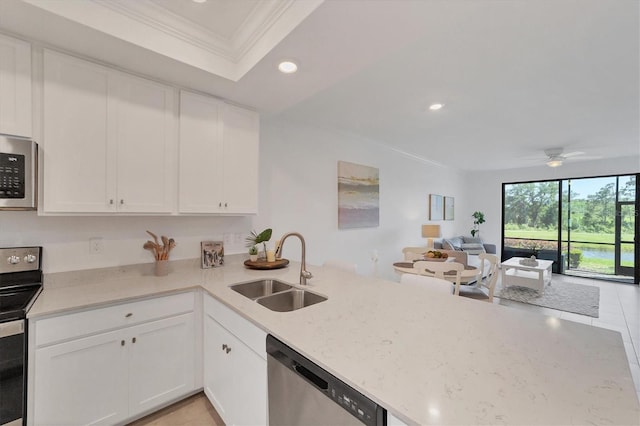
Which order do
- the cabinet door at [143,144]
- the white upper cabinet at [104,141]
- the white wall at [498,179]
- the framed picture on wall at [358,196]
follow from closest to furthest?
the white upper cabinet at [104,141]
the cabinet door at [143,144]
the framed picture on wall at [358,196]
the white wall at [498,179]

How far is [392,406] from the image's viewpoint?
0.70 m

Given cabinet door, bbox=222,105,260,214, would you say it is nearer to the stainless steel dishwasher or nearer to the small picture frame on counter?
the small picture frame on counter

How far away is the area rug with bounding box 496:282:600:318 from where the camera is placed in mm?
4008

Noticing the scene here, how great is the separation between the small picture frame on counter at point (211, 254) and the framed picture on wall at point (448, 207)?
5717mm

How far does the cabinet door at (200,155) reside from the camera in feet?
7.02

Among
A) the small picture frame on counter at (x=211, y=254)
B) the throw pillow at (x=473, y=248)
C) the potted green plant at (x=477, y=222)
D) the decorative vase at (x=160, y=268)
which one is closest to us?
the decorative vase at (x=160, y=268)

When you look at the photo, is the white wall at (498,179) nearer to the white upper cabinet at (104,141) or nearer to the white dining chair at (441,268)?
the white dining chair at (441,268)

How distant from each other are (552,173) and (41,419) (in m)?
9.02

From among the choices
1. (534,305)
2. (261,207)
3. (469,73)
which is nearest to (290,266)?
(261,207)

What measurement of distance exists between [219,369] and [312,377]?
1.00 m

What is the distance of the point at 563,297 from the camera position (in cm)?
448

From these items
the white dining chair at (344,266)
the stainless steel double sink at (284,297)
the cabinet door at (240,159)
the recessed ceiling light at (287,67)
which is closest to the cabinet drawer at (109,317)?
the stainless steel double sink at (284,297)

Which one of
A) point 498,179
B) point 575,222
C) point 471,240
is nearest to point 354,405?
point 471,240

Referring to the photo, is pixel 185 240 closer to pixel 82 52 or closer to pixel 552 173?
pixel 82 52
